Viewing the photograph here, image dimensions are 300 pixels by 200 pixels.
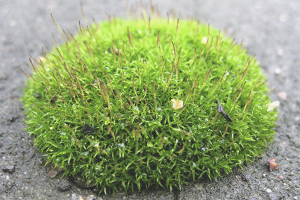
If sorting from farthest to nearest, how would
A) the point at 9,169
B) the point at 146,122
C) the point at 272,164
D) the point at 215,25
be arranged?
the point at 215,25
the point at 272,164
the point at 9,169
the point at 146,122

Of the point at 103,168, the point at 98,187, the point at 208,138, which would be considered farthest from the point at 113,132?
the point at 208,138

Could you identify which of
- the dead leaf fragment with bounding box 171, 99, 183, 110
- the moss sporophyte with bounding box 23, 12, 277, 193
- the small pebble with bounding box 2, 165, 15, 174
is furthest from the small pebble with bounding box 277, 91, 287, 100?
the small pebble with bounding box 2, 165, 15, 174

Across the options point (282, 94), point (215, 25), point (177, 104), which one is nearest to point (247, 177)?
point (177, 104)

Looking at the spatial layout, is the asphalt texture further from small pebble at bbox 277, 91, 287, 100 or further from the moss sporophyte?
the moss sporophyte

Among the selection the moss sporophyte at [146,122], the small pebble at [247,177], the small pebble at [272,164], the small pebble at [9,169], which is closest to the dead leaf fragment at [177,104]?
the moss sporophyte at [146,122]

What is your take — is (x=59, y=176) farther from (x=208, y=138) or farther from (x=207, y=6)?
(x=207, y=6)

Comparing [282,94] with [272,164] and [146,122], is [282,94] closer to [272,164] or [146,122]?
[272,164]

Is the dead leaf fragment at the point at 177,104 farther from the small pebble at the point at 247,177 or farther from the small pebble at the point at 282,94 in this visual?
the small pebble at the point at 282,94
